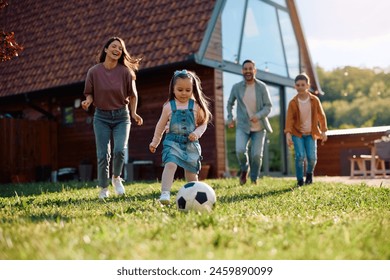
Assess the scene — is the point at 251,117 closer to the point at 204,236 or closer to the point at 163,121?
the point at 163,121

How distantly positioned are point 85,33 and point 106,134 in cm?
917

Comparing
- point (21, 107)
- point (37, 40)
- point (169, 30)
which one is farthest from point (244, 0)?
point (21, 107)

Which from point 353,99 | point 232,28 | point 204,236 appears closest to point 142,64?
point 232,28

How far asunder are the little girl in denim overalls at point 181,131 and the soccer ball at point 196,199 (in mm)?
654

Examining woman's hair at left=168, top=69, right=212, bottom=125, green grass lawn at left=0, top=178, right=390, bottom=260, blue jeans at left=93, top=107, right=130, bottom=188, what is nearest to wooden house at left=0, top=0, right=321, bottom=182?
blue jeans at left=93, top=107, right=130, bottom=188

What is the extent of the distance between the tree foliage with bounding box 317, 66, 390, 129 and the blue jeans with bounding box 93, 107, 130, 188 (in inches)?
1407

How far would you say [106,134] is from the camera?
608cm

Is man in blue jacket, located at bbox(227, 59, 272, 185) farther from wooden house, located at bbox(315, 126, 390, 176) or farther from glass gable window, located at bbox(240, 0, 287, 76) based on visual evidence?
wooden house, located at bbox(315, 126, 390, 176)

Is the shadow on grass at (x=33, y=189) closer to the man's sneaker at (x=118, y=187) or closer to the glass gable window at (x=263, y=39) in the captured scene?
the man's sneaker at (x=118, y=187)

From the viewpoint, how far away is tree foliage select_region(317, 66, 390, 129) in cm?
4128

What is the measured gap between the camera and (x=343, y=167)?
1777cm

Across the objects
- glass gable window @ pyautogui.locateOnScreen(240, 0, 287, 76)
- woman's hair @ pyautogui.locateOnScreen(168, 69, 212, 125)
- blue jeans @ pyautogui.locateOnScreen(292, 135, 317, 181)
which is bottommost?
blue jeans @ pyautogui.locateOnScreen(292, 135, 317, 181)
